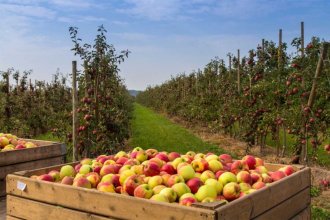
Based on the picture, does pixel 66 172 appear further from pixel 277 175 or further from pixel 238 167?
pixel 277 175

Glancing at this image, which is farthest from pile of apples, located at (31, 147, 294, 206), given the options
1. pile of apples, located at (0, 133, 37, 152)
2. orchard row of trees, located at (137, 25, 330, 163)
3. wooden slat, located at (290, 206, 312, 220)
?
orchard row of trees, located at (137, 25, 330, 163)

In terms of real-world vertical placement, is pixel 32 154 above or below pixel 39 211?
above

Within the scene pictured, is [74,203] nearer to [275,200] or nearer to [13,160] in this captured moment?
[275,200]

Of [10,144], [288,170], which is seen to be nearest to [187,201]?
[288,170]

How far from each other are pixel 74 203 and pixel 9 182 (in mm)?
911

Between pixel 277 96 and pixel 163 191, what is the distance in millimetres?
7769

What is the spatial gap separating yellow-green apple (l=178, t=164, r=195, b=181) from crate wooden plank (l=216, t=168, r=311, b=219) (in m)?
0.61

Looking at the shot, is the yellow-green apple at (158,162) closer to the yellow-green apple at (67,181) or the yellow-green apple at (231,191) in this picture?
the yellow-green apple at (67,181)

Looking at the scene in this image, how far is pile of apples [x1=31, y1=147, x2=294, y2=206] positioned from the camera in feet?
9.53

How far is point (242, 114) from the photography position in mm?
12359

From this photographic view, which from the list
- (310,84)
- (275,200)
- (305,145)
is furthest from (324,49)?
(275,200)

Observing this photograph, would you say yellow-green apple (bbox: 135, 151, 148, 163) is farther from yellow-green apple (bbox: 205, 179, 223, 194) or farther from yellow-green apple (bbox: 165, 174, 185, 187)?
yellow-green apple (bbox: 205, 179, 223, 194)

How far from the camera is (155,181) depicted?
311cm

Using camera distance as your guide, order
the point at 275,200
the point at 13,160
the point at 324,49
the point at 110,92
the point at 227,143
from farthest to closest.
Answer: the point at 227,143 < the point at 110,92 < the point at 324,49 < the point at 13,160 < the point at 275,200
